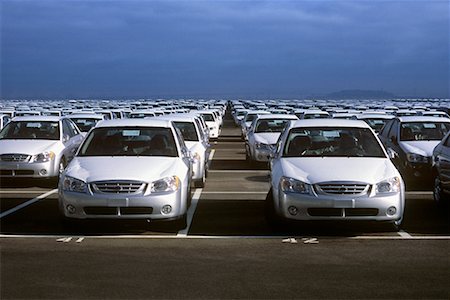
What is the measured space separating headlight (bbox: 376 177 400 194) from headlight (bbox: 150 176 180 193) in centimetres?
246

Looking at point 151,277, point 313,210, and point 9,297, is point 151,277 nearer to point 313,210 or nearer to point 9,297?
point 9,297

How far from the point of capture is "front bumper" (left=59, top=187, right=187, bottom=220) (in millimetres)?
9273

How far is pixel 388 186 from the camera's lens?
9430mm

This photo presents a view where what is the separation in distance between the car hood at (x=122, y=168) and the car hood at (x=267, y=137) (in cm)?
880

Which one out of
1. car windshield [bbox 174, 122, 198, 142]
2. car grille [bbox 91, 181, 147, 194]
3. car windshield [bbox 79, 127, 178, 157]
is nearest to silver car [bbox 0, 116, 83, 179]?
car windshield [bbox 174, 122, 198, 142]

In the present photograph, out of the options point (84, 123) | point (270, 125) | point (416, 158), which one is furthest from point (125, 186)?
point (84, 123)

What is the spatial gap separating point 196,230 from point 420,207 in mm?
4143

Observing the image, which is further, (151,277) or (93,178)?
(93,178)

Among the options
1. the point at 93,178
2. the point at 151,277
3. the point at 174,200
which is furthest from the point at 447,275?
the point at 93,178

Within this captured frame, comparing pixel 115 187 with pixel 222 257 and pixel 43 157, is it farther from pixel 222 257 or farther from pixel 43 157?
pixel 43 157

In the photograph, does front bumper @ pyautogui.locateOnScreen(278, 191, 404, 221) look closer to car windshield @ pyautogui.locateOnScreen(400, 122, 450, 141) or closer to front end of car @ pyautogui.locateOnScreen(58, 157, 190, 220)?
front end of car @ pyautogui.locateOnScreen(58, 157, 190, 220)

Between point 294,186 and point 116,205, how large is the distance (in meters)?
2.15

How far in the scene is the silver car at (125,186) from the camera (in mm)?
9297

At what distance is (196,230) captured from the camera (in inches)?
387
